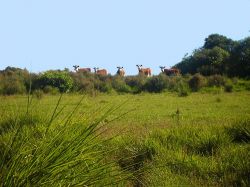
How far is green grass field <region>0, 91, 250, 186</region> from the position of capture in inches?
75.6

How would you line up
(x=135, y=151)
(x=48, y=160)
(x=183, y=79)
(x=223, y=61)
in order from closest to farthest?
(x=48, y=160) → (x=135, y=151) → (x=183, y=79) → (x=223, y=61)

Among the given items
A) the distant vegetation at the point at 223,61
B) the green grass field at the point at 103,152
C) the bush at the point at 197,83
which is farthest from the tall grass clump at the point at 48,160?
the distant vegetation at the point at 223,61

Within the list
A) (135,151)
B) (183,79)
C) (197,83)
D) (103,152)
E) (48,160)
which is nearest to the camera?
(48,160)

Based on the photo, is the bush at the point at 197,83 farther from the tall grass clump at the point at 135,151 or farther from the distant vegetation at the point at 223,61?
the tall grass clump at the point at 135,151

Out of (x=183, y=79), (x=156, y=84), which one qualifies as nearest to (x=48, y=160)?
(x=156, y=84)

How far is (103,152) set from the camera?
7.47 ft

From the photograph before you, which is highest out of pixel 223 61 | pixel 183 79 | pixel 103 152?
pixel 223 61

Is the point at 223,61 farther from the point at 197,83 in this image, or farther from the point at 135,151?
Answer: the point at 135,151

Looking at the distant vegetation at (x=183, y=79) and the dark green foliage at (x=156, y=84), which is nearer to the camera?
the distant vegetation at (x=183, y=79)

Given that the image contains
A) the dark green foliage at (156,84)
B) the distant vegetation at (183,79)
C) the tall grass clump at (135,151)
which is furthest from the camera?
the dark green foliage at (156,84)

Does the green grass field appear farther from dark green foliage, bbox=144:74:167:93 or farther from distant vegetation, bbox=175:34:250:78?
distant vegetation, bbox=175:34:250:78

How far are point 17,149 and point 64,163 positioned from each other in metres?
0.22

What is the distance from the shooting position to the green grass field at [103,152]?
1.92 meters

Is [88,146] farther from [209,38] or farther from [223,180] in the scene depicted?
[209,38]
